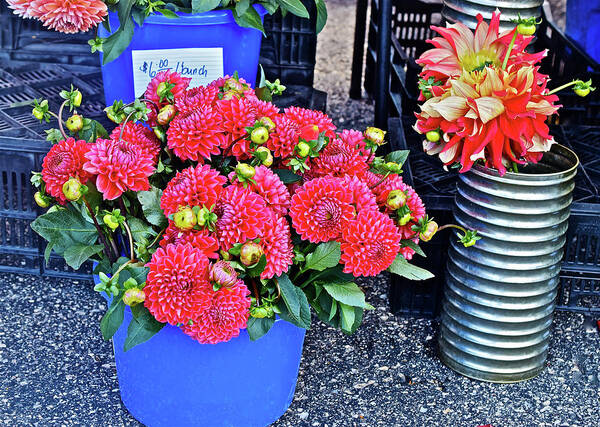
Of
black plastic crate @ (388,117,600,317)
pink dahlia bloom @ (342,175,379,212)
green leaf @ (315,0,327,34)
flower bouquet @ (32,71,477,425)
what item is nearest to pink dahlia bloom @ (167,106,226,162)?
flower bouquet @ (32,71,477,425)

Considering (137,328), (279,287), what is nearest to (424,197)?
(279,287)

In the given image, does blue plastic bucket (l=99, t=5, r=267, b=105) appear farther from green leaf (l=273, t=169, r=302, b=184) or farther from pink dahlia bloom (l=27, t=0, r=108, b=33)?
green leaf (l=273, t=169, r=302, b=184)

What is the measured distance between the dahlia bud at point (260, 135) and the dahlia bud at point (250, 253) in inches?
7.2

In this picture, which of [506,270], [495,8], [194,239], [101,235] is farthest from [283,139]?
[495,8]

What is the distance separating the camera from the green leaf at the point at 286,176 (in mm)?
1553

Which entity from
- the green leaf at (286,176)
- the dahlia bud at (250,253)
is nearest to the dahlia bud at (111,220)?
the dahlia bud at (250,253)

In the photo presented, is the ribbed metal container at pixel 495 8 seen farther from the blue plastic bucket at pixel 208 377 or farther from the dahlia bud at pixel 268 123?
the blue plastic bucket at pixel 208 377

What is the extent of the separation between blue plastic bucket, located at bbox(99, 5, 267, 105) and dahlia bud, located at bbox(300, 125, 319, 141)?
0.41m

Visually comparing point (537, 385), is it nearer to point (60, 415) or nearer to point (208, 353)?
point (208, 353)

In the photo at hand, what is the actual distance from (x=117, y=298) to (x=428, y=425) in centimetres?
72

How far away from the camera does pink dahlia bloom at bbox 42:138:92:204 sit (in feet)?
4.75

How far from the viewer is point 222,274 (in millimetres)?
1355

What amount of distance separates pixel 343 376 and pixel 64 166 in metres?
0.80

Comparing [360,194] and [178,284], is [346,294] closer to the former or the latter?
[360,194]
